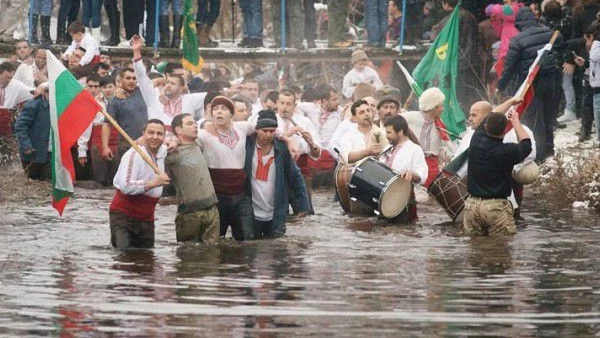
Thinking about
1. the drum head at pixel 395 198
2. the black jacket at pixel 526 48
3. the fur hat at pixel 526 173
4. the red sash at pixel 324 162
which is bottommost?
the red sash at pixel 324 162

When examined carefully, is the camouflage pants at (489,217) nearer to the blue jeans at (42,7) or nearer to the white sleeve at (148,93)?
the white sleeve at (148,93)

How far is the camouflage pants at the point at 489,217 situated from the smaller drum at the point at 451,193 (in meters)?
1.43

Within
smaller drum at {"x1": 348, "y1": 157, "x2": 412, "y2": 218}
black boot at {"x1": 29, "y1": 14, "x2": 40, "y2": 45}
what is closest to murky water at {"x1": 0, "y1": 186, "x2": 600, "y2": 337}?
smaller drum at {"x1": 348, "y1": 157, "x2": 412, "y2": 218}

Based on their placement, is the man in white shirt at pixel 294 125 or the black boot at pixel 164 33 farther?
the black boot at pixel 164 33

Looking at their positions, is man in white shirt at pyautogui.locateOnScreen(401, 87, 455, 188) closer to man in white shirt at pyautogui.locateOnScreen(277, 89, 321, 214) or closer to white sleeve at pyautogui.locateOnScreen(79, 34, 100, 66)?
man in white shirt at pyautogui.locateOnScreen(277, 89, 321, 214)

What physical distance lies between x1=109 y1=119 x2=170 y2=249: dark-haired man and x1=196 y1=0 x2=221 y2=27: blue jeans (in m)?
14.3

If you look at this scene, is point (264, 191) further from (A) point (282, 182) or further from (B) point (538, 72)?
(B) point (538, 72)

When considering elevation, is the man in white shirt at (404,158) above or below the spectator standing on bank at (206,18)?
below

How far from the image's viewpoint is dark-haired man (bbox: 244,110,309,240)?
19328 millimetres

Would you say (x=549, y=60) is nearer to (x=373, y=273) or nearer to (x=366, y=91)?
(x=366, y=91)

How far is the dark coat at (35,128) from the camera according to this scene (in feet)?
88.1

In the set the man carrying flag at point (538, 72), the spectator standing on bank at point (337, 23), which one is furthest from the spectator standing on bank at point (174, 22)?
the man carrying flag at point (538, 72)

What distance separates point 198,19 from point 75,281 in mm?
17419

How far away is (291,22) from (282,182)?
13.5 metres
